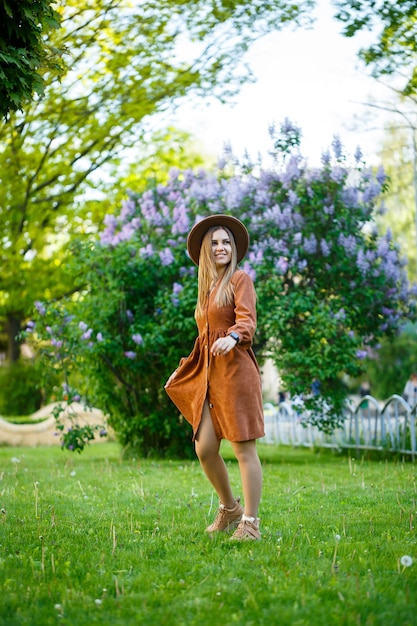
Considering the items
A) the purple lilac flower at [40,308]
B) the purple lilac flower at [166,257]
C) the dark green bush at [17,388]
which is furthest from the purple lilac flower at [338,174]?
the dark green bush at [17,388]

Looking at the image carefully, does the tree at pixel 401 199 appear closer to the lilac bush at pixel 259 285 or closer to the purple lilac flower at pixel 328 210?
the lilac bush at pixel 259 285

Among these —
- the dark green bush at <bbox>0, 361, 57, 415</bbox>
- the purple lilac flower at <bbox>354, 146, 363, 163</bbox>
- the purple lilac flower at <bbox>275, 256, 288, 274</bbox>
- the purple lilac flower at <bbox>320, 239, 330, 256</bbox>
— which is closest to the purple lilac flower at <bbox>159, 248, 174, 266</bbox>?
the purple lilac flower at <bbox>275, 256, 288, 274</bbox>

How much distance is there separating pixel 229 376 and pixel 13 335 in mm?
Result: 19894

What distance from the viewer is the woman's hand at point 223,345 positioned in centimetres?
460

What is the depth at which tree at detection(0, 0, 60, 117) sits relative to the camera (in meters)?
5.21

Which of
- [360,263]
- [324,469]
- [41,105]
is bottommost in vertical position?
[324,469]

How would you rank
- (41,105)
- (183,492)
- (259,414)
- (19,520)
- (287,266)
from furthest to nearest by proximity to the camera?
1. (41,105)
2. (287,266)
3. (183,492)
4. (19,520)
5. (259,414)

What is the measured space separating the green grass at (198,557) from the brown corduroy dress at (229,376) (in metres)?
0.68

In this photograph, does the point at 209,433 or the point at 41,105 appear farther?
the point at 41,105

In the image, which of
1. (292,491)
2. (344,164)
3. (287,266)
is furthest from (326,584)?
(344,164)

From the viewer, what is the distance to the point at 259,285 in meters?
10.6

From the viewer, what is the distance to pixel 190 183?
11898 millimetres

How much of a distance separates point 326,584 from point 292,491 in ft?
11.7

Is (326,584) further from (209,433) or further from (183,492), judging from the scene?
(183,492)
